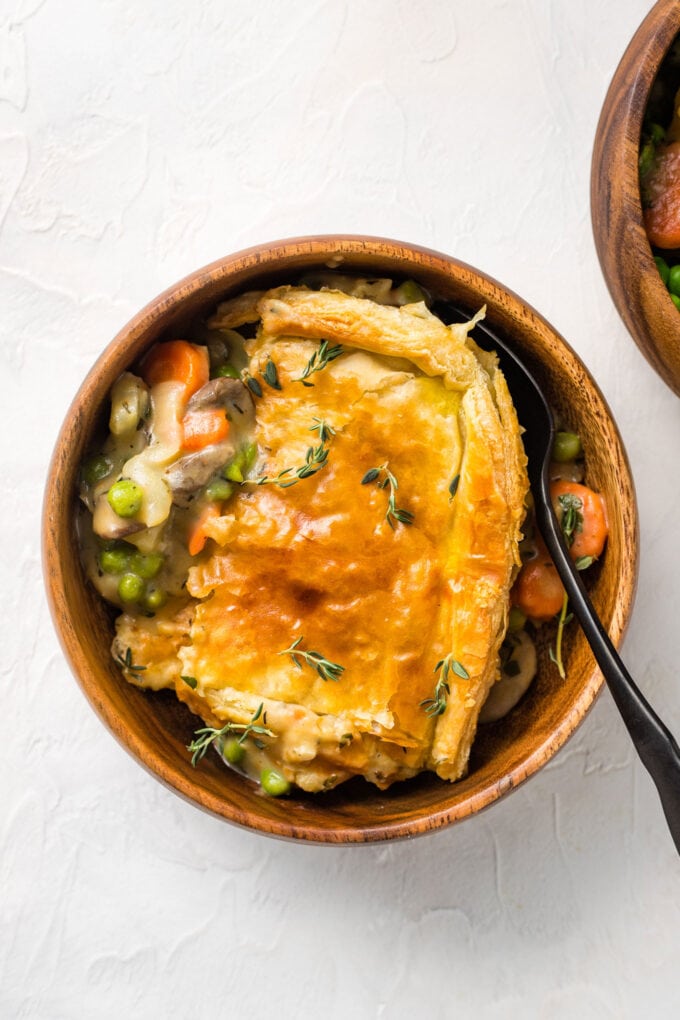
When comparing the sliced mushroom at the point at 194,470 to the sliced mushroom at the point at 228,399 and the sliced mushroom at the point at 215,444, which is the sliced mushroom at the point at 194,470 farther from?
the sliced mushroom at the point at 228,399

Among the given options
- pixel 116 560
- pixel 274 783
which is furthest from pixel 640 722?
pixel 116 560

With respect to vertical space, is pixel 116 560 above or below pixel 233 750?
above

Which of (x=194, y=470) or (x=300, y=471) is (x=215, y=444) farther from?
(x=300, y=471)

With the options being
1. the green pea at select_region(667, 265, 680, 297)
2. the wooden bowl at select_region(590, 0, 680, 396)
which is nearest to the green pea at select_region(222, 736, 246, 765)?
the wooden bowl at select_region(590, 0, 680, 396)

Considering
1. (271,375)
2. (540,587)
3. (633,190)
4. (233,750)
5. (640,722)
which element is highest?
(633,190)

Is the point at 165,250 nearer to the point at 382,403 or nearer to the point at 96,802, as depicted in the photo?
the point at 382,403

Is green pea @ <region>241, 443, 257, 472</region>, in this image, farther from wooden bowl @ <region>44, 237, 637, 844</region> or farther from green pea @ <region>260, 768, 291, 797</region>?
green pea @ <region>260, 768, 291, 797</region>

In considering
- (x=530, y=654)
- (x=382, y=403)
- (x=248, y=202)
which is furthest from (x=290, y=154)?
(x=530, y=654)
